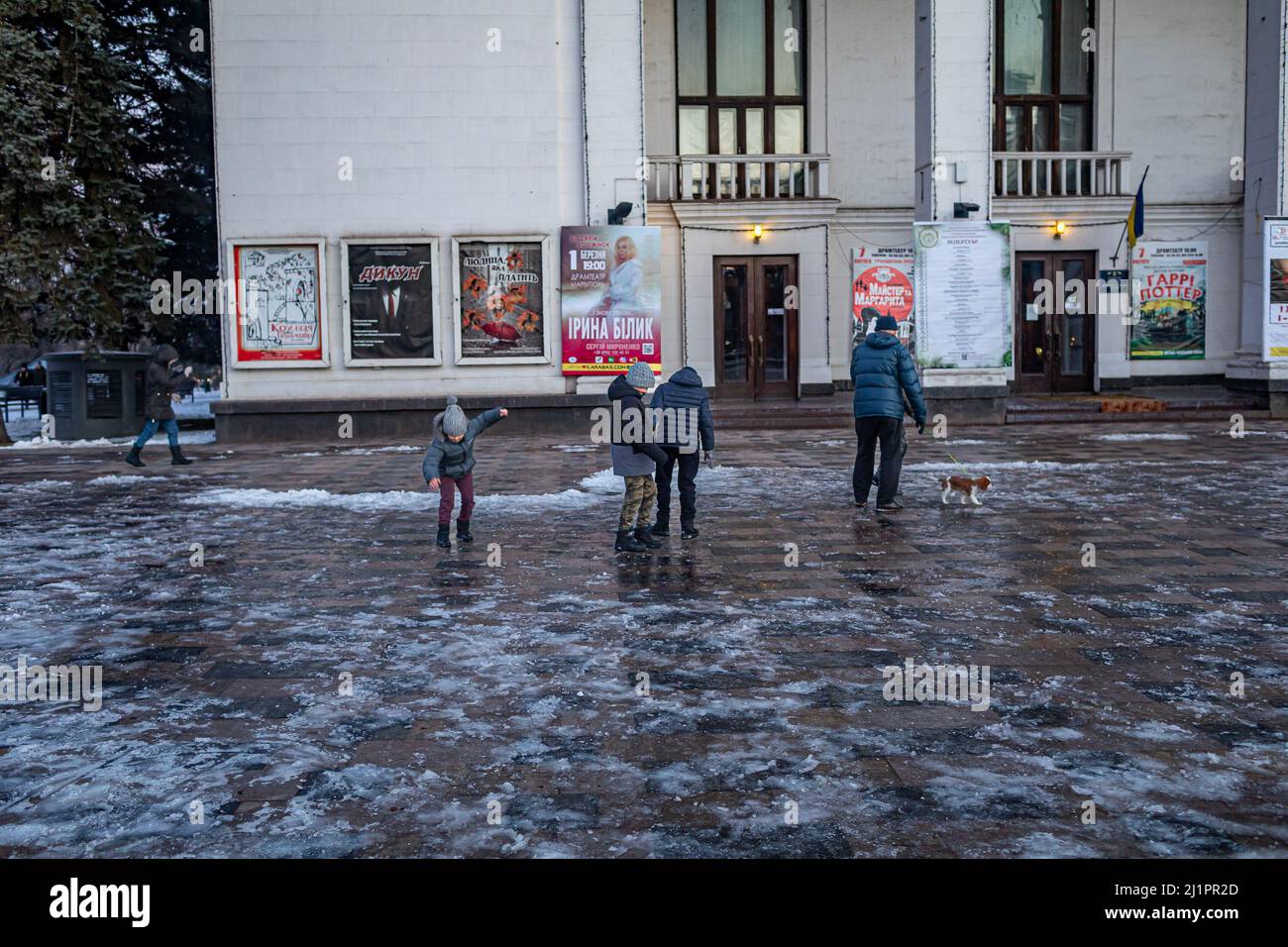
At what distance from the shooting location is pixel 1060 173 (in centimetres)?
2547

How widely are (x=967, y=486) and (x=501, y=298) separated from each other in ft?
38.2

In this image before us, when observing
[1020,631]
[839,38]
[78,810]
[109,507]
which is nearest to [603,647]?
[1020,631]

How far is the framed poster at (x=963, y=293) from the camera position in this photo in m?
20.9

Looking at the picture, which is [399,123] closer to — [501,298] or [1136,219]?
[501,298]

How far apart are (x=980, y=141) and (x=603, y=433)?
8.70 metres

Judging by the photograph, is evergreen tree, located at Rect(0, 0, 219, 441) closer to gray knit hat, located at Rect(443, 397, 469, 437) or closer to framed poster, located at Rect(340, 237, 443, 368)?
framed poster, located at Rect(340, 237, 443, 368)

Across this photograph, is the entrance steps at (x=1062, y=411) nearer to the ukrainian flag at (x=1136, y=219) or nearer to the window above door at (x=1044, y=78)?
the ukrainian flag at (x=1136, y=219)

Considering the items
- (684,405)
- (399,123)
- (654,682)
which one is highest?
(399,123)

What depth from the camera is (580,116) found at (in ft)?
69.4

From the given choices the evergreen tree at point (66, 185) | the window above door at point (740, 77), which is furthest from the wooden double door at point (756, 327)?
the evergreen tree at point (66, 185)

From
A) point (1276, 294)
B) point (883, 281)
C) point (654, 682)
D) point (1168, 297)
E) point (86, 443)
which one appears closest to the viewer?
point (654, 682)

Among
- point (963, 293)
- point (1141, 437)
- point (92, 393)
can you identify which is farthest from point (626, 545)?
point (92, 393)

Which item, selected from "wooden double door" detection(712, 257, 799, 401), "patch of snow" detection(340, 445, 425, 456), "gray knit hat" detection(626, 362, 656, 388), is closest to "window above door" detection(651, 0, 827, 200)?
"wooden double door" detection(712, 257, 799, 401)
